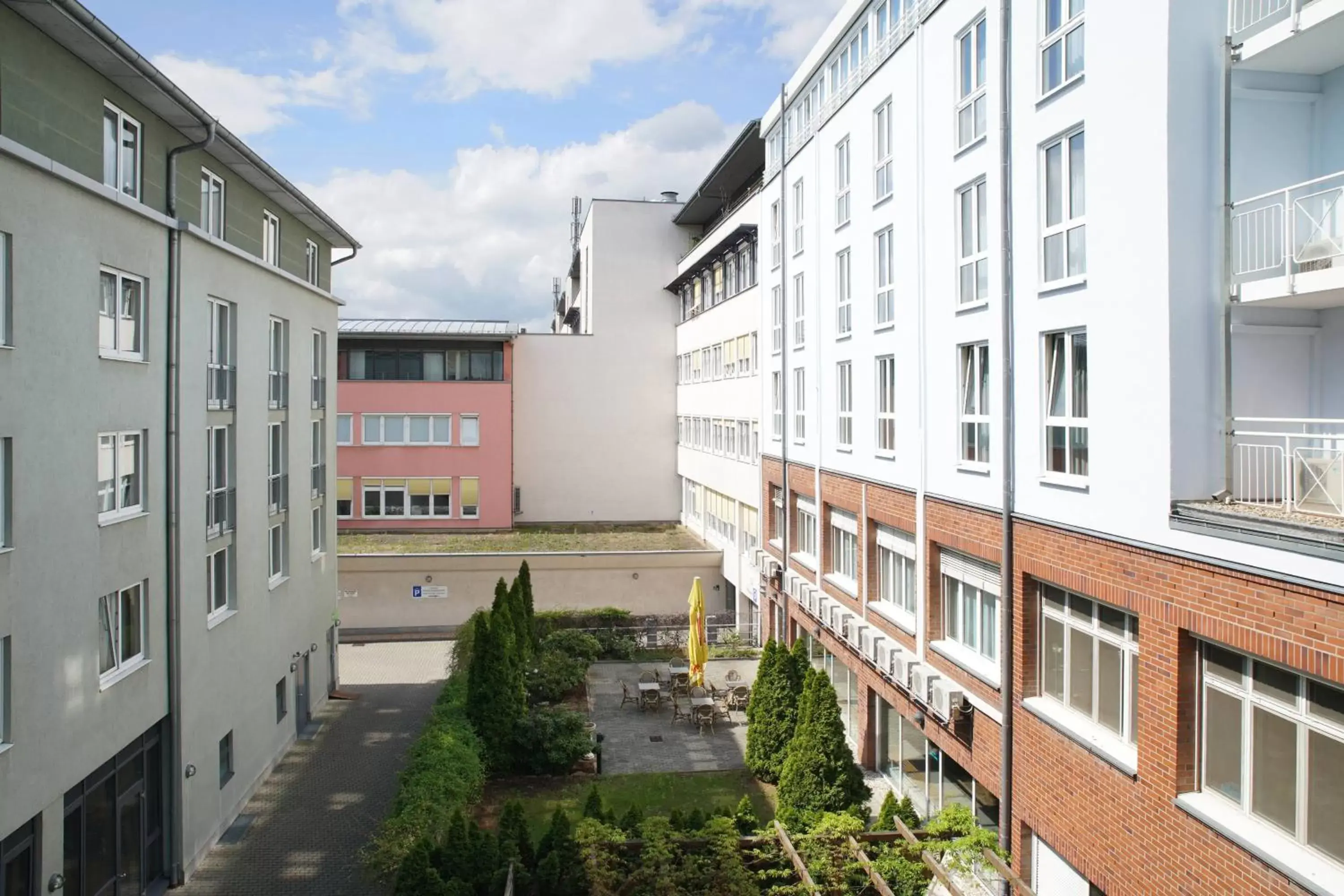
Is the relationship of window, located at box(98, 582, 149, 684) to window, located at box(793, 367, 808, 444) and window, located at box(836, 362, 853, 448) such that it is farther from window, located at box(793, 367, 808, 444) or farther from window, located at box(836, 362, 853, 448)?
window, located at box(793, 367, 808, 444)

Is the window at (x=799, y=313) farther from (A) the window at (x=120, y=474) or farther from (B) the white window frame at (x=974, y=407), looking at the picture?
(A) the window at (x=120, y=474)

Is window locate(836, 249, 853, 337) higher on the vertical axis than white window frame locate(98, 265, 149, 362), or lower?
higher

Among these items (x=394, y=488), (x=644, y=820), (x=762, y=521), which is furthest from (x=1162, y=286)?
(x=394, y=488)

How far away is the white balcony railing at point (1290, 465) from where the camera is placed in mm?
7984

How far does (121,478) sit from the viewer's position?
12.9m

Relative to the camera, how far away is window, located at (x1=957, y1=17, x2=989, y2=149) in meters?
13.1

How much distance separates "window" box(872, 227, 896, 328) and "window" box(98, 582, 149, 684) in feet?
39.1

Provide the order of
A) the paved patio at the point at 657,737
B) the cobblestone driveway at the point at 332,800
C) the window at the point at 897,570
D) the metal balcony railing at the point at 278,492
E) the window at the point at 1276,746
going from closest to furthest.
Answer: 1. the window at the point at 1276,746
2. the cobblestone driveway at the point at 332,800
3. the window at the point at 897,570
4. the paved patio at the point at 657,737
5. the metal balcony railing at the point at 278,492


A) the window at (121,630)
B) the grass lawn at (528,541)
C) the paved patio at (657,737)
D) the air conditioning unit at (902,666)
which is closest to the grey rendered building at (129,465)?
the window at (121,630)

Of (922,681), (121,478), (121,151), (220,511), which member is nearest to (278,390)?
(220,511)

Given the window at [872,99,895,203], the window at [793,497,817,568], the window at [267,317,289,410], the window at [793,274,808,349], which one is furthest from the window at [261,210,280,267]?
the window at [793,497,817,568]

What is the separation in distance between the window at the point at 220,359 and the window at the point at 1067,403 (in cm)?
1246

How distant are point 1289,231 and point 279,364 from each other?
1768cm

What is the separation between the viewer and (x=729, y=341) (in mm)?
29500
